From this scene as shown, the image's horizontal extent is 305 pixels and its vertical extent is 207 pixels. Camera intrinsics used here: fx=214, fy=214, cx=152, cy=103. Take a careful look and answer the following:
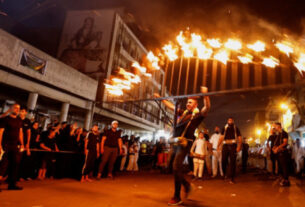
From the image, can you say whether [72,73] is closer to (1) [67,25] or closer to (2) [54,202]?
(1) [67,25]

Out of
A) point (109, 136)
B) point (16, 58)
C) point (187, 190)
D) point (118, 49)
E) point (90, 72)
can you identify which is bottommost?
point (187, 190)

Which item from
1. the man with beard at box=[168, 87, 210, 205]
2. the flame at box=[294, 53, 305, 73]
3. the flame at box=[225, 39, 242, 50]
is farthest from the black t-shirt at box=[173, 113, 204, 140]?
the flame at box=[294, 53, 305, 73]

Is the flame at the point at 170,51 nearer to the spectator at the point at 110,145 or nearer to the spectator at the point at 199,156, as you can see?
the spectator at the point at 199,156

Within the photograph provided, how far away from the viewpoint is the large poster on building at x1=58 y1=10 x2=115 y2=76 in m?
26.1

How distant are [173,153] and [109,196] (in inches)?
68.1

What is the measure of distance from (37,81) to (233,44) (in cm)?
1348

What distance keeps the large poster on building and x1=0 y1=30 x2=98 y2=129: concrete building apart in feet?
20.7

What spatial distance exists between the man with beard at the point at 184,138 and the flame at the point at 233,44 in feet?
16.2

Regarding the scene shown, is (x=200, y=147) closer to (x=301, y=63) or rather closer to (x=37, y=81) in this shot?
(x=301, y=63)

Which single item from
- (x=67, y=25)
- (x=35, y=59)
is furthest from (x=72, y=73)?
(x=67, y=25)

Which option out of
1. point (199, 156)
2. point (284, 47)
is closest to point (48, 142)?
point (199, 156)

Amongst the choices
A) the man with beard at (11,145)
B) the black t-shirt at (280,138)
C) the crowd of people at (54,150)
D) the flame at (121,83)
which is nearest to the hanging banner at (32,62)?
the flame at (121,83)

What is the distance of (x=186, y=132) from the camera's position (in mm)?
4570

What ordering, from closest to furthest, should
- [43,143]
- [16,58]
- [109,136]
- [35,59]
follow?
[43,143] < [109,136] < [16,58] < [35,59]
